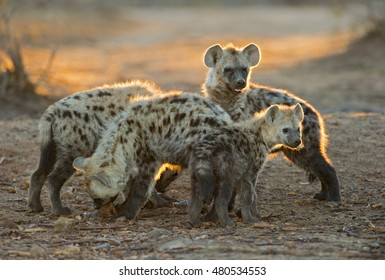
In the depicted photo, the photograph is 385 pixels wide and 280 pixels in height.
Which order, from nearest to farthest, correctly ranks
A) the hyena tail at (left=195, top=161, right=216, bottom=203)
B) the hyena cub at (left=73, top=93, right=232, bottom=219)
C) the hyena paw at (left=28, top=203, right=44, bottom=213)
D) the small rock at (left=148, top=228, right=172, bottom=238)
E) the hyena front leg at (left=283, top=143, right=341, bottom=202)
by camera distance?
1. the small rock at (left=148, top=228, right=172, bottom=238)
2. the hyena tail at (left=195, top=161, right=216, bottom=203)
3. the hyena cub at (left=73, top=93, right=232, bottom=219)
4. the hyena paw at (left=28, top=203, right=44, bottom=213)
5. the hyena front leg at (left=283, top=143, right=341, bottom=202)

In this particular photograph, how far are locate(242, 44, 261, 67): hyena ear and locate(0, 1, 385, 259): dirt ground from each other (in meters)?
1.03

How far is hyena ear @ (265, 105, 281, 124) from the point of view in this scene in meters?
7.00

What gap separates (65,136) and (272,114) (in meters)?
1.59

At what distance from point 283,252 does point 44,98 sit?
6.91 metres

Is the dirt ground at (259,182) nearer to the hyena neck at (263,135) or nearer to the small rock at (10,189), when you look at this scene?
the small rock at (10,189)

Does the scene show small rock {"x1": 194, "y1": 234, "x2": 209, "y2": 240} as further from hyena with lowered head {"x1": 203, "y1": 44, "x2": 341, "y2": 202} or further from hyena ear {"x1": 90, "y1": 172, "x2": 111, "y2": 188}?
hyena with lowered head {"x1": 203, "y1": 44, "x2": 341, "y2": 202}

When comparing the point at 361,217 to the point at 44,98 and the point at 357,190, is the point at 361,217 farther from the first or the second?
the point at 44,98

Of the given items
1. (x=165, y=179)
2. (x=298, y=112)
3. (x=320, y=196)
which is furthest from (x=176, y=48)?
(x=298, y=112)

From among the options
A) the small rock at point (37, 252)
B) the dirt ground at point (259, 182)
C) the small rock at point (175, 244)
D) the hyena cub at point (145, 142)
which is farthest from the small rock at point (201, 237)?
the small rock at point (37, 252)

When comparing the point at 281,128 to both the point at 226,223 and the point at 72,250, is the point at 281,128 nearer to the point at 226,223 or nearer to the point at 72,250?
the point at 226,223

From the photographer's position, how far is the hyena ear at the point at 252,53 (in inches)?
327

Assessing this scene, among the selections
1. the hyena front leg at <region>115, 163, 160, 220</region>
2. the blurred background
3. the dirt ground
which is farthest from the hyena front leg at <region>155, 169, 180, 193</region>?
the blurred background

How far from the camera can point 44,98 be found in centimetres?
1225

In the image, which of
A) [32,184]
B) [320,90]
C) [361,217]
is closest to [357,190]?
[361,217]
